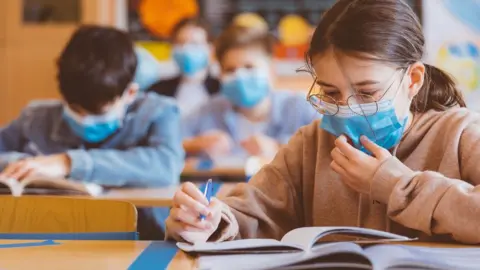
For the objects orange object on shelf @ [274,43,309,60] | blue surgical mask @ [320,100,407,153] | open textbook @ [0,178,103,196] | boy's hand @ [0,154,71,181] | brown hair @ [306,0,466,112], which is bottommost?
orange object on shelf @ [274,43,309,60]

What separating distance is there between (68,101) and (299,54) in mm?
2364

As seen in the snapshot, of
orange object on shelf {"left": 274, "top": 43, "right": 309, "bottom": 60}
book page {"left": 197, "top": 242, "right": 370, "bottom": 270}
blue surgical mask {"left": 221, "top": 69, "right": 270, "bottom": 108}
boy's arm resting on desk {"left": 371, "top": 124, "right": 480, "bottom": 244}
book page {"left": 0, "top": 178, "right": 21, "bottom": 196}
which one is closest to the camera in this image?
book page {"left": 197, "top": 242, "right": 370, "bottom": 270}

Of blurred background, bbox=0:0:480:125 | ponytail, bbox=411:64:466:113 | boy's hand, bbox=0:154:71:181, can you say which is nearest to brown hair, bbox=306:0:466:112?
ponytail, bbox=411:64:466:113

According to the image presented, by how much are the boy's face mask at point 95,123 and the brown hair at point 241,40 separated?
111 centimetres

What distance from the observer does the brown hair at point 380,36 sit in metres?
1.14

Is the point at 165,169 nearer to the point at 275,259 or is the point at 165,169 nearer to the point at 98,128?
the point at 98,128

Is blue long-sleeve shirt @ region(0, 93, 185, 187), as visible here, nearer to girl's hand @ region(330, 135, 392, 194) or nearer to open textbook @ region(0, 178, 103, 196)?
open textbook @ region(0, 178, 103, 196)

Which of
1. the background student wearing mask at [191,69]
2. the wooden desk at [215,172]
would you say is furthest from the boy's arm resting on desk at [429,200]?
→ the background student wearing mask at [191,69]

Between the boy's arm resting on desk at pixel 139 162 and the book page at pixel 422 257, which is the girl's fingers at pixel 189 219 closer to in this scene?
the book page at pixel 422 257

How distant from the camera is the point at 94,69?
6.28 feet

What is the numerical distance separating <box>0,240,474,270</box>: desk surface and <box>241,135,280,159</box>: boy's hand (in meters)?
1.74

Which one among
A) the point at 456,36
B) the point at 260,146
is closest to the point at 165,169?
the point at 260,146

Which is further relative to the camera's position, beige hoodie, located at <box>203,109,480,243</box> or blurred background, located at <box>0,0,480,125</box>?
blurred background, located at <box>0,0,480,125</box>

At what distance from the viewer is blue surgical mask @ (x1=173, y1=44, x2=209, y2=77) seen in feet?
12.3
